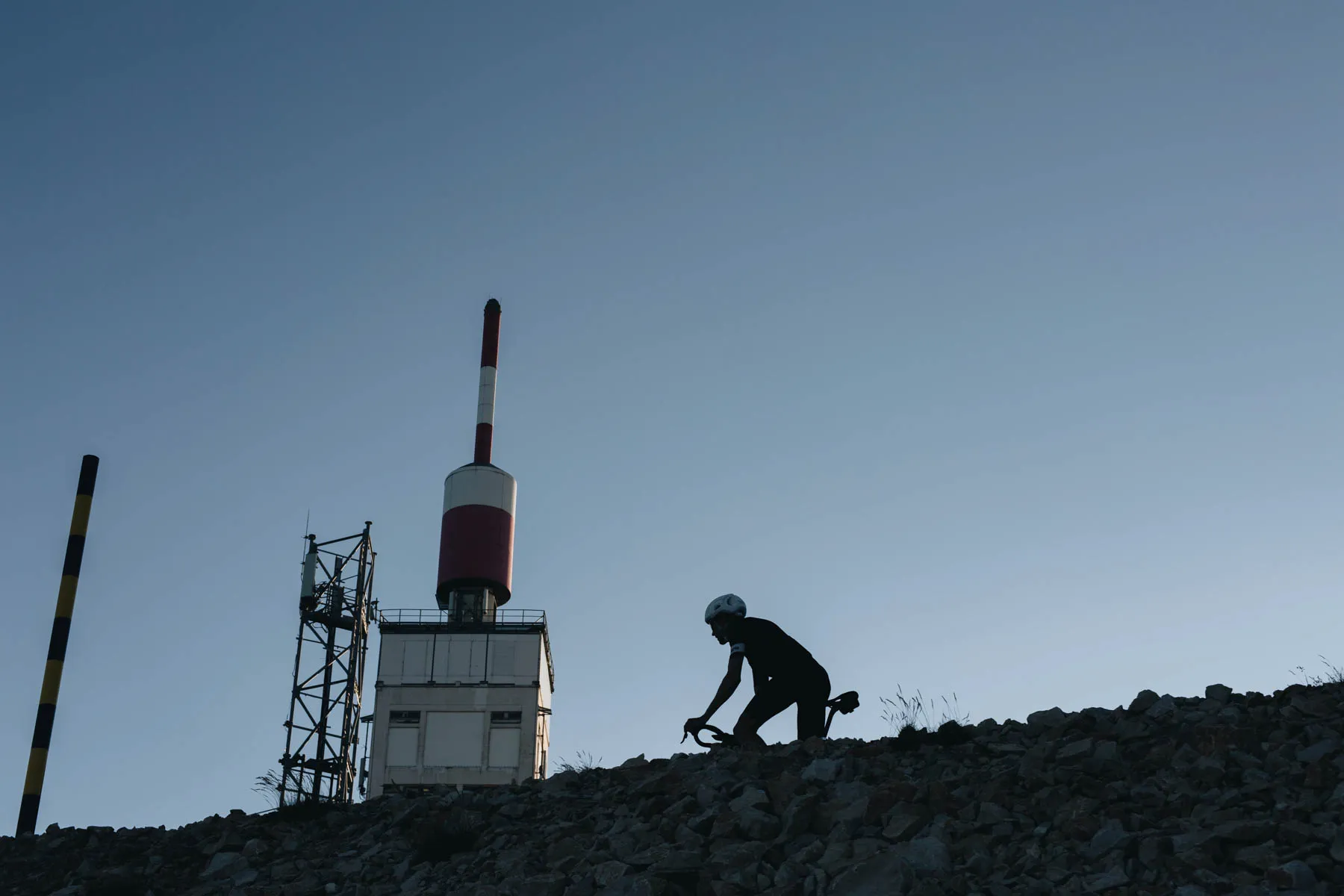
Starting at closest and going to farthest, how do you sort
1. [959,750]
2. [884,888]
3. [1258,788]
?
[884,888]
[1258,788]
[959,750]

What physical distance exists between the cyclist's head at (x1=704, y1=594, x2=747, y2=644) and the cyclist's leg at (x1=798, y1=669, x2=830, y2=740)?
950 millimetres

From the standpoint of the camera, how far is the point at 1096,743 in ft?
32.7

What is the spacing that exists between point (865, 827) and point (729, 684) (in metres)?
2.83

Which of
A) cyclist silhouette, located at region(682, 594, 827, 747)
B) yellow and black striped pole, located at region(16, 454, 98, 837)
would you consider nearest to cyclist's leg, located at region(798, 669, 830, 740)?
cyclist silhouette, located at region(682, 594, 827, 747)

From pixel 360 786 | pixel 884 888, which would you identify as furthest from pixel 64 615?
pixel 360 786

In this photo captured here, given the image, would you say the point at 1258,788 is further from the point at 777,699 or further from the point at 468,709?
Result: the point at 468,709

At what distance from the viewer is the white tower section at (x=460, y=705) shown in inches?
1590

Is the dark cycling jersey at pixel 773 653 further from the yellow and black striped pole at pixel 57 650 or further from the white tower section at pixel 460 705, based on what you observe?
the white tower section at pixel 460 705

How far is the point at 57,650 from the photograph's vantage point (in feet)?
54.0

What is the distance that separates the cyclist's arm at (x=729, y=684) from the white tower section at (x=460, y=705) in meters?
29.1

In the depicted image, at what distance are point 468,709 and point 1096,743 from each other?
33584mm

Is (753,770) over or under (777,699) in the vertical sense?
under

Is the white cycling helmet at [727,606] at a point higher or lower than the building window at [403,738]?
lower

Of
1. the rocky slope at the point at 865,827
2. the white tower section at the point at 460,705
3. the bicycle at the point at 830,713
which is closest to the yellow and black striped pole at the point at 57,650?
the rocky slope at the point at 865,827
